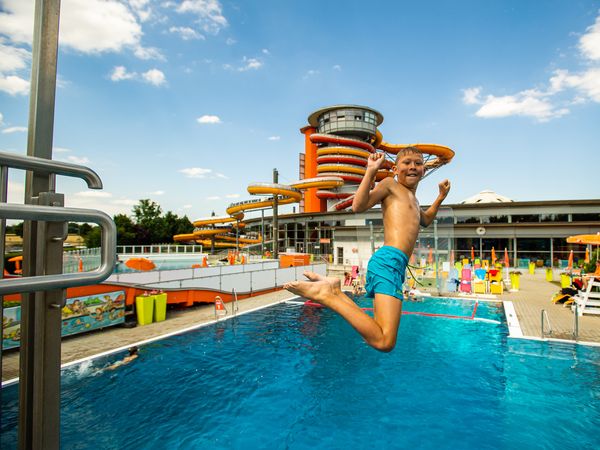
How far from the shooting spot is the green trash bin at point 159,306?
12.9 meters

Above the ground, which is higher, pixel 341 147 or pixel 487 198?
pixel 341 147

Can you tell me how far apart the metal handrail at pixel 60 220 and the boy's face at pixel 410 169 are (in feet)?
9.35

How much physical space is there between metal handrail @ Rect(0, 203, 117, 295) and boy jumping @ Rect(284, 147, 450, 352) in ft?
5.29

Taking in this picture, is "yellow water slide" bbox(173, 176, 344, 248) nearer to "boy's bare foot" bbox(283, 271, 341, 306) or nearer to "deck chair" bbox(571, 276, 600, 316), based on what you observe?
"deck chair" bbox(571, 276, 600, 316)

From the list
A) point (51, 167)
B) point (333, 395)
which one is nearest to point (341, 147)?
point (333, 395)

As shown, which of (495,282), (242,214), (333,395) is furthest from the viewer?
(242,214)

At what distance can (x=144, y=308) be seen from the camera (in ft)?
40.9

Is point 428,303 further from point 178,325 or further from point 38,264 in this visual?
point 38,264

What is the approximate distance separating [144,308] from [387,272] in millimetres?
11803

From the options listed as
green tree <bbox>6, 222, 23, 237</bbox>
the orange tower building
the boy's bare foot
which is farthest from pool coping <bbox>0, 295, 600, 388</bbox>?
the orange tower building

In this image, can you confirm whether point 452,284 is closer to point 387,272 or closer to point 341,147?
point 387,272

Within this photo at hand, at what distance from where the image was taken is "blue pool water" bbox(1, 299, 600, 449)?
6.52 metres

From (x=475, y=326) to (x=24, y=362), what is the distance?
47.7 feet

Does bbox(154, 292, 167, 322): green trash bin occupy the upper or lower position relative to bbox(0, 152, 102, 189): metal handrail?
lower
